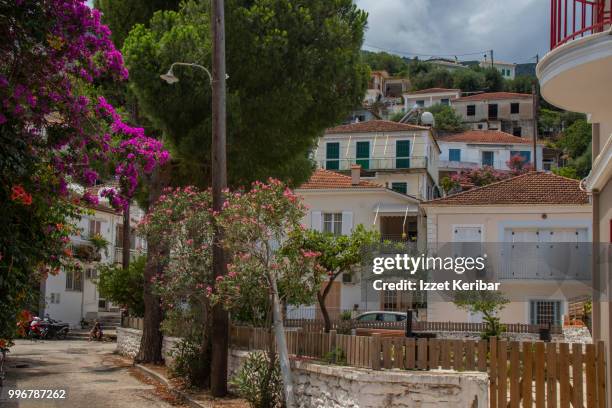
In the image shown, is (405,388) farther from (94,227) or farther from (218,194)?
(94,227)

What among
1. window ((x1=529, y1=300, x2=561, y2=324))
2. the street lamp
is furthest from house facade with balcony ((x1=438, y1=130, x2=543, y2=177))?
the street lamp

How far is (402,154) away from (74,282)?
23.3 metres

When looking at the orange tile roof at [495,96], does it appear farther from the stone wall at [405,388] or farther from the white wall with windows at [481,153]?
the stone wall at [405,388]

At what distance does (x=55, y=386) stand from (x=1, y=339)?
9632 millimetres

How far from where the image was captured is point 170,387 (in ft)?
59.2

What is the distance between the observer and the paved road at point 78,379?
1593 cm

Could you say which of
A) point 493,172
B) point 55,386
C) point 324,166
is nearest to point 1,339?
point 55,386

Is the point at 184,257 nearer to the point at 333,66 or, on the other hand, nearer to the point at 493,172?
the point at 333,66

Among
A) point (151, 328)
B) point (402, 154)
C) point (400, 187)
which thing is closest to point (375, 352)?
point (151, 328)

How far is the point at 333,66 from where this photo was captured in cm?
2081

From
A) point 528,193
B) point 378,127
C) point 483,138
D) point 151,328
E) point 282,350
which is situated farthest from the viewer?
point 483,138

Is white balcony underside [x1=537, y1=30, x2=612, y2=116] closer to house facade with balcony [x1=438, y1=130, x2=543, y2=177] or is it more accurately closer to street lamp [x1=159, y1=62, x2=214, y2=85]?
street lamp [x1=159, y1=62, x2=214, y2=85]

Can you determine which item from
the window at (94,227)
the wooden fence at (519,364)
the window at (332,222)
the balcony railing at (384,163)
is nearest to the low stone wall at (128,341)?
the window at (332,222)

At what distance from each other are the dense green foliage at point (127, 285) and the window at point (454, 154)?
4758cm
